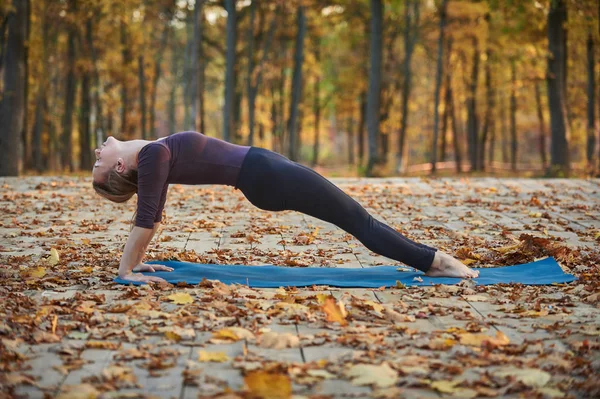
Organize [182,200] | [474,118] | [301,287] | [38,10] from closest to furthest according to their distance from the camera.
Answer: [301,287] → [182,200] → [38,10] → [474,118]

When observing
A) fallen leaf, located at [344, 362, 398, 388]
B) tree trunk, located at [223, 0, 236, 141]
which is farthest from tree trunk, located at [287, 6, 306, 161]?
fallen leaf, located at [344, 362, 398, 388]

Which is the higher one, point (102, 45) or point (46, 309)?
point (102, 45)

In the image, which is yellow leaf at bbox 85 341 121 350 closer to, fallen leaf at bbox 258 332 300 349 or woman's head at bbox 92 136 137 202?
fallen leaf at bbox 258 332 300 349

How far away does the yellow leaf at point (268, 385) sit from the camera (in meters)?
3.12

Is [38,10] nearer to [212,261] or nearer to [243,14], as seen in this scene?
[243,14]

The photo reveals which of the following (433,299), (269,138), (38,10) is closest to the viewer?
(433,299)

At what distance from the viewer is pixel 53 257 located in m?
6.41

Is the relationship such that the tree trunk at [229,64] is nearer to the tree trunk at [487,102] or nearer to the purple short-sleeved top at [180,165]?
the tree trunk at [487,102]

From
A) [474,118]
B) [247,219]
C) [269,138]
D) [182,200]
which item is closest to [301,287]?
[247,219]

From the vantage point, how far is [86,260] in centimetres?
650

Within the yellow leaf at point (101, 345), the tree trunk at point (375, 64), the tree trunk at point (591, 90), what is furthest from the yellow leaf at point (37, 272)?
the tree trunk at point (591, 90)

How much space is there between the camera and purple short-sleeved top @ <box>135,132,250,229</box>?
539 centimetres

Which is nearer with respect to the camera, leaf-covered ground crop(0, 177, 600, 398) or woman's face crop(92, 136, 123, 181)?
leaf-covered ground crop(0, 177, 600, 398)

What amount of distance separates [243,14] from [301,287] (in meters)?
24.7
